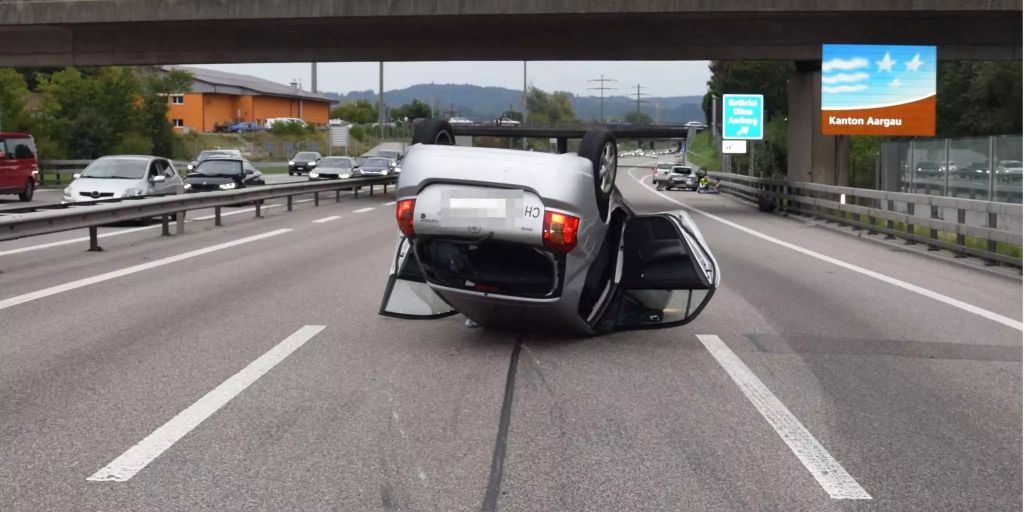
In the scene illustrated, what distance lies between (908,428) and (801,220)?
76.6 feet

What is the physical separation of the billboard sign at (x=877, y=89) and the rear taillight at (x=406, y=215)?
26830 mm

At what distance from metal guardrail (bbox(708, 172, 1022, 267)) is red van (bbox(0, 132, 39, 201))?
2262cm

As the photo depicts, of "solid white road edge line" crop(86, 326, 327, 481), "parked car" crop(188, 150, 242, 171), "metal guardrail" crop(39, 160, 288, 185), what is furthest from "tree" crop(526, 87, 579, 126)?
"solid white road edge line" crop(86, 326, 327, 481)

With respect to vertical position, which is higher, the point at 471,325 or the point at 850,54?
the point at 850,54

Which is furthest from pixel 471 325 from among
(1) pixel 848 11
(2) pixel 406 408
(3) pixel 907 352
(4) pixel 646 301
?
(1) pixel 848 11

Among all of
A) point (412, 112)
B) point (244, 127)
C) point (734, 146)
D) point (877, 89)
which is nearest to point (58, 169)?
point (734, 146)

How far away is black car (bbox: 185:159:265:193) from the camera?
32594 mm

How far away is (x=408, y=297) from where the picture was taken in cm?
976

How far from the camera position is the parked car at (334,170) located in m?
47.0

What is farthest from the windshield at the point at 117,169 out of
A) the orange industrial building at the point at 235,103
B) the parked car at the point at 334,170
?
the orange industrial building at the point at 235,103

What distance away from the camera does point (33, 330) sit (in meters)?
10.0

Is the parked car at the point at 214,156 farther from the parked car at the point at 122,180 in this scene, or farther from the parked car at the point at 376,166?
the parked car at the point at 122,180

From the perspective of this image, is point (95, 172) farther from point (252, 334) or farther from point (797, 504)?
point (797, 504)

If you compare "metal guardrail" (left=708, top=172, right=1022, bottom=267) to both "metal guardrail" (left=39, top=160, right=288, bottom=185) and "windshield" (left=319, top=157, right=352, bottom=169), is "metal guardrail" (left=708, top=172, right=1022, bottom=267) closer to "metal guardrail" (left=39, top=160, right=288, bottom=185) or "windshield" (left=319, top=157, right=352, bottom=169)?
"windshield" (left=319, top=157, right=352, bottom=169)
